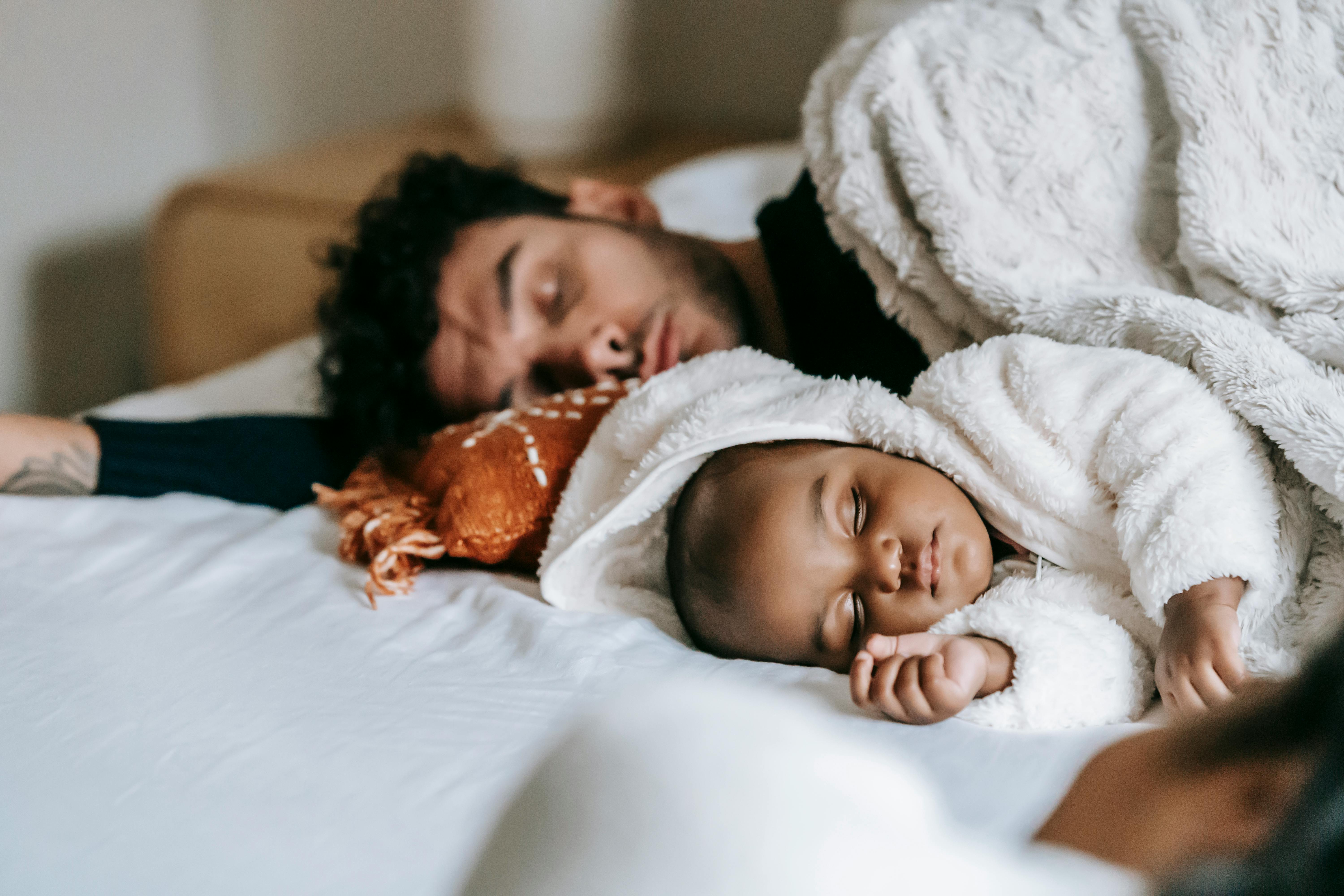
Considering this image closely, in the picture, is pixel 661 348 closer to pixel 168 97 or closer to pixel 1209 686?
pixel 1209 686

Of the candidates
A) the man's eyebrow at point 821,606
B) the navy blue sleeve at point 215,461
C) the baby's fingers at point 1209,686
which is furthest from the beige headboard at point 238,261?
the baby's fingers at point 1209,686

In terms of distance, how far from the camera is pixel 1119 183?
78 cm

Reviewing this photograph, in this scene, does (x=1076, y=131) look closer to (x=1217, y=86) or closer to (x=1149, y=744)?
(x=1217, y=86)

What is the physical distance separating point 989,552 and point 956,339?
245mm

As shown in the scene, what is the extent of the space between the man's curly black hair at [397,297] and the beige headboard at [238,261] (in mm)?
331

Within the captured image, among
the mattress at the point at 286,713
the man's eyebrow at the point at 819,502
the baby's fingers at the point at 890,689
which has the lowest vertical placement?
the mattress at the point at 286,713

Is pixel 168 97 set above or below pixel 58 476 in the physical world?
above

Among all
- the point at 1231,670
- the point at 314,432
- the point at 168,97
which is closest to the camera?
the point at 1231,670

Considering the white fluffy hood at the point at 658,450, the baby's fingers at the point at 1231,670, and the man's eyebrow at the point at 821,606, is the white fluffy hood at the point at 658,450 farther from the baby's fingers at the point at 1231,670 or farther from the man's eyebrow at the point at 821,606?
the baby's fingers at the point at 1231,670

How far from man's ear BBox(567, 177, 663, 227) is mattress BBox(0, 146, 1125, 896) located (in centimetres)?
55

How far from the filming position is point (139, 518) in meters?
0.85

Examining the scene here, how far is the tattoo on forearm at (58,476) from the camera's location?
0.89 meters

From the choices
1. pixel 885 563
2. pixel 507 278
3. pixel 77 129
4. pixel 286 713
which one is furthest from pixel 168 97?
pixel 885 563

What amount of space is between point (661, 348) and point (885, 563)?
0.39m
